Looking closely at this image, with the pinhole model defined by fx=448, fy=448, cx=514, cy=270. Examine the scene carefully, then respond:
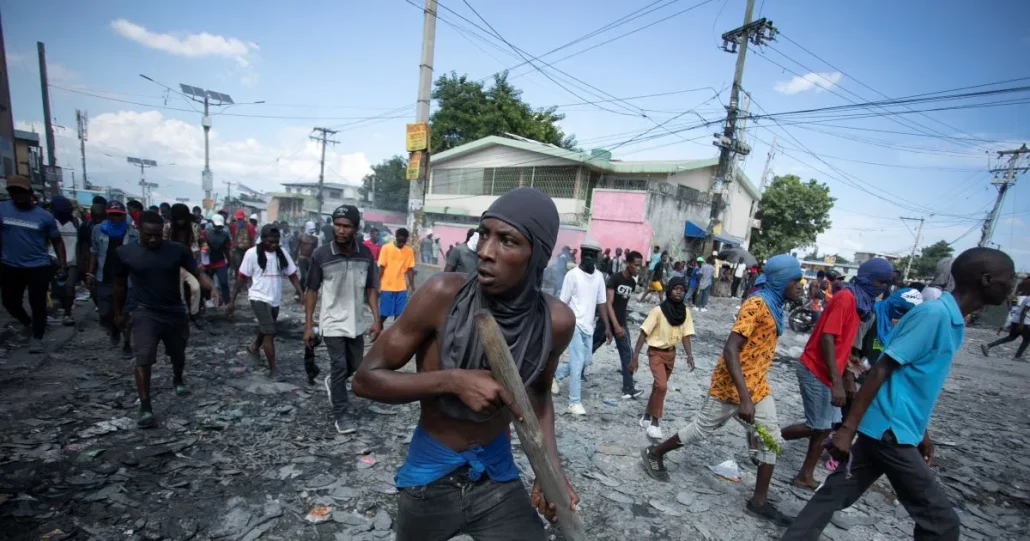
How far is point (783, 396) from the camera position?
22.8ft

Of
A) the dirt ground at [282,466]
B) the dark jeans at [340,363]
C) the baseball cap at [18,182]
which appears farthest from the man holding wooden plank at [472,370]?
the baseball cap at [18,182]

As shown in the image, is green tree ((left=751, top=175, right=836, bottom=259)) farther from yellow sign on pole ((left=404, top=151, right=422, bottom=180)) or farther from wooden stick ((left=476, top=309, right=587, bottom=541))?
wooden stick ((left=476, top=309, right=587, bottom=541))

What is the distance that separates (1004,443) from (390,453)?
784cm

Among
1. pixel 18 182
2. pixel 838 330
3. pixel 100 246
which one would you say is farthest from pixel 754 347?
pixel 100 246

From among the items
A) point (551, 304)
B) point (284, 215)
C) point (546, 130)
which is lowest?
point (284, 215)

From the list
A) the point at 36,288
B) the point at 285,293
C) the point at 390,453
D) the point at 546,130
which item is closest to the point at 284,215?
the point at 546,130

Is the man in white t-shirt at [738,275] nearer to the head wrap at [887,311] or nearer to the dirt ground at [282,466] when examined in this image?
the dirt ground at [282,466]

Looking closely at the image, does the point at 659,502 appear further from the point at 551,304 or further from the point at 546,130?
the point at 546,130

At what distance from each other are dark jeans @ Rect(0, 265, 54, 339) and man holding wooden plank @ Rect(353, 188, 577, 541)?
647 centimetres

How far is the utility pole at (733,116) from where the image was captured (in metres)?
17.1

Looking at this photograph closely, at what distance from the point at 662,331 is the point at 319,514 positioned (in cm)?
366

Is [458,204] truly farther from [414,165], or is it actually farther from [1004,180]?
[1004,180]

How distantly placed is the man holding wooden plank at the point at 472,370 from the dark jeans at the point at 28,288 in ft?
21.2

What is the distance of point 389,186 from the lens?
51.9 meters
